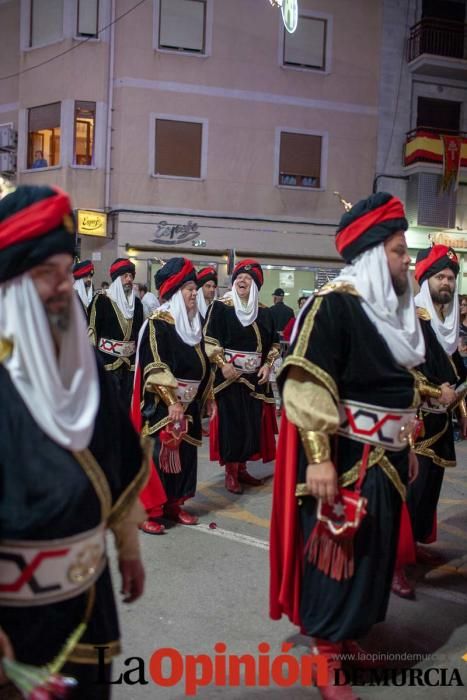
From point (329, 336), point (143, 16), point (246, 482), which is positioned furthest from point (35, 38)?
point (329, 336)

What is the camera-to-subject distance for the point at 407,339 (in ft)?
9.53

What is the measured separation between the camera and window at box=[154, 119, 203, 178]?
17469 millimetres

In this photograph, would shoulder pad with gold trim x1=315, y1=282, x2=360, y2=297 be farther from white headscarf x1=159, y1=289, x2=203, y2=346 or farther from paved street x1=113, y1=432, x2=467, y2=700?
white headscarf x1=159, y1=289, x2=203, y2=346

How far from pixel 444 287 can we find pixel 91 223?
1396cm

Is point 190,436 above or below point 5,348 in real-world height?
below

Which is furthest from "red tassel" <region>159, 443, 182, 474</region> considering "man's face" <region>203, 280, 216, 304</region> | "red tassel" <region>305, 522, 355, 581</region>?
"man's face" <region>203, 280, 216, 304</region>

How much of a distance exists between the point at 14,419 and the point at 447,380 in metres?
3.11

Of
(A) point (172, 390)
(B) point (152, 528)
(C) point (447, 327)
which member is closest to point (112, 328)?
(A) point (172, 390)

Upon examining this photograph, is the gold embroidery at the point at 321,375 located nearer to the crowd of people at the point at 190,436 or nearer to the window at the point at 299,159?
the crowd of people at the point at 190,436

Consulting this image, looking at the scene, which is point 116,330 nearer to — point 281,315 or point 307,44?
point 281,315

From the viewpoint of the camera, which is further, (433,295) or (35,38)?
(35,38)

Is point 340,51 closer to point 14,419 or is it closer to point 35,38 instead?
point 35,38

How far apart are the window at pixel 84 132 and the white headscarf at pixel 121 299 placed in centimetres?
1092

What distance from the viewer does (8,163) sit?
18.5 m
